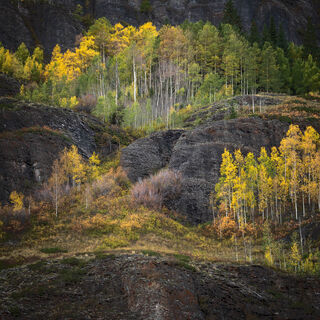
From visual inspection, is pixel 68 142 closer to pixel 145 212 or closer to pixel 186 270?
pixel 145 212

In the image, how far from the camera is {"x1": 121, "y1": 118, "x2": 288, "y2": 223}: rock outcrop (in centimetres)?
4109

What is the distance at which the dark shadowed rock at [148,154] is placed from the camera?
150 feet

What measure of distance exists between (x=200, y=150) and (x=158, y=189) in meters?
9.04

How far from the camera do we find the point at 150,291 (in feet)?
54.9

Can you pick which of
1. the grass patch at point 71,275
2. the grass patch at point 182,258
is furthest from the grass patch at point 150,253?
the grass patch at point 71,275

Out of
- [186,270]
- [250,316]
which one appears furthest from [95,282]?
[250,316]

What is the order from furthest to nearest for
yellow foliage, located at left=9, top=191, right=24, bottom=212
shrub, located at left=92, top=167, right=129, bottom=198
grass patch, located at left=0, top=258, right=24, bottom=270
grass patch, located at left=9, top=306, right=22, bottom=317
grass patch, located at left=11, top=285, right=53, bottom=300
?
shrub, located at left=92, top=167, right=129, bottom=198, yellow foliage, located at left=9, top=191, right=24, bottom=212, grass patch, located at left=0, top=258, right=24, bottom=270, grass patch, located at left=11, top=285, right=53, bottom=300, grass patch, located at left=9, top=306, right=22, bottom=317

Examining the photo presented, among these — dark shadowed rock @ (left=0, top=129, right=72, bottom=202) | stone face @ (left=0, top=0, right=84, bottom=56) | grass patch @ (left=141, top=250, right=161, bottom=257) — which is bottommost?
grass patch @ (left=141, top=250, right=161, bottom=257)

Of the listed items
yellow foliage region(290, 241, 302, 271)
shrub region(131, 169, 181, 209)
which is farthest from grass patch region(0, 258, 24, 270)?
yellow foliage region(290, 241, 302, 271)

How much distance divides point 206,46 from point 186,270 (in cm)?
6141

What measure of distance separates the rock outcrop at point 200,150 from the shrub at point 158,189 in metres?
0.94

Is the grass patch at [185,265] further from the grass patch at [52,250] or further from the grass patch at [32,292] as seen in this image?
the grass patch at [52,250]

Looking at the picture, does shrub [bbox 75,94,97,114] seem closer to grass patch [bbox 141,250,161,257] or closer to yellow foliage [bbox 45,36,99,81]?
yellow foliage [bbox 45,36,99,81]

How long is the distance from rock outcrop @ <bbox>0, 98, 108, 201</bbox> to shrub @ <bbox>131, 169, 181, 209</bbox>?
1227 centimetres
